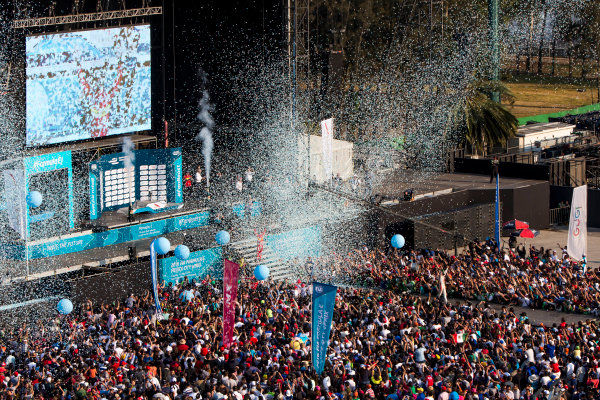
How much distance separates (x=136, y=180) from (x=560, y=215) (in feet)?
49.8

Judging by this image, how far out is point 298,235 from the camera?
104 ft

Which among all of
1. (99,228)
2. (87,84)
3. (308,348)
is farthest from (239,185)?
(308,348)

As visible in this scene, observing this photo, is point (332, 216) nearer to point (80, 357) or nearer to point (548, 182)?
point (548, 182)

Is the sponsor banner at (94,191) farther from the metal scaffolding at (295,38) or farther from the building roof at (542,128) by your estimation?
the building roof at (542,128)

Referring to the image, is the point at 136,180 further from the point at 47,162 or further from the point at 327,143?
the point at 327,143

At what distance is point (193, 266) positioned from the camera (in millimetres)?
29625

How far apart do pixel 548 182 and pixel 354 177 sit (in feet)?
22.6

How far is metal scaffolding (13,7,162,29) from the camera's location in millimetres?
29203

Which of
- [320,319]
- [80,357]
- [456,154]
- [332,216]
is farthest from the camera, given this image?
[456,154]

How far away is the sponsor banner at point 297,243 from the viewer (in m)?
31.3

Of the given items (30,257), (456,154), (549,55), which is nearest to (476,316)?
(30,257)

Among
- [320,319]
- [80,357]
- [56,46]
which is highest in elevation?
[56,46]

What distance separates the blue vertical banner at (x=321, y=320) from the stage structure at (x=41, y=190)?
11542mm

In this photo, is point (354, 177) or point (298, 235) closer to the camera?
point (298, 235)
